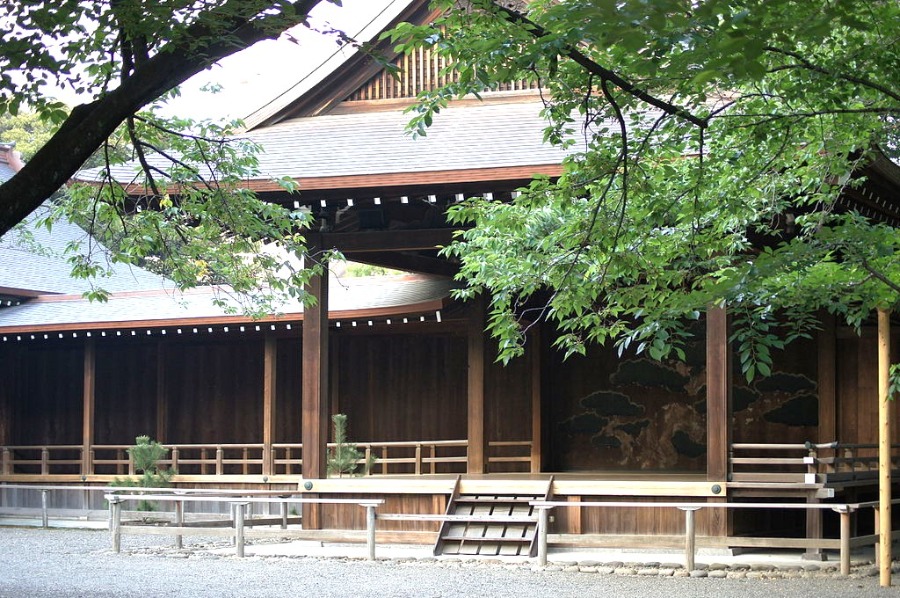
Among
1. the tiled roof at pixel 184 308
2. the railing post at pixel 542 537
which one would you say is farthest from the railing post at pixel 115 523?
the railing post at pixel 542 537

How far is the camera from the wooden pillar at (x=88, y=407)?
19547 mm

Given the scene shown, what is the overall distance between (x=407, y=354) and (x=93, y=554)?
663 centimetres

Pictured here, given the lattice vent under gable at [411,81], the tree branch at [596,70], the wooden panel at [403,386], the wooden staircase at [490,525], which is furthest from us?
the wooden panel at [403,386]

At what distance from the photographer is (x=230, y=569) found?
12070 mm

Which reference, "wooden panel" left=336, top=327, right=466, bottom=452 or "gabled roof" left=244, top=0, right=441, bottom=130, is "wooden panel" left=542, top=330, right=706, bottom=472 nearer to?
"wooden panel" left=336, top=327, right=466, bottom=452

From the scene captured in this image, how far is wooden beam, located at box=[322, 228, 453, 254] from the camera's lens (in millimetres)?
13656

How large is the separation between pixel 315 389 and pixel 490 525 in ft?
8.54

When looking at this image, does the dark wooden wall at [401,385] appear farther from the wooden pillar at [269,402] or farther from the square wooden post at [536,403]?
the wooden pillar at [269,402]

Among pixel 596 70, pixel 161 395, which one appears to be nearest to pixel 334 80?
pixel 161 395

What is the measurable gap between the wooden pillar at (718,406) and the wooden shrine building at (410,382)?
2cm

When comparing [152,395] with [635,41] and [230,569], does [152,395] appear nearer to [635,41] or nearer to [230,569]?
[230,569]

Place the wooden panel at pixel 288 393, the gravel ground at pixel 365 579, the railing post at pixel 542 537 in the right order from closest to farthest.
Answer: the gravel ground at pixel 365 579 → the railing post at pixel 542 537 → the wooden panel at pixel 288 393

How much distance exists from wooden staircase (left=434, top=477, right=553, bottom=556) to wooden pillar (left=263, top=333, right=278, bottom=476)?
4.99m

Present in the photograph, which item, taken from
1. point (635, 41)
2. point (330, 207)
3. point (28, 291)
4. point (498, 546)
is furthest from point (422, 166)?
point (28, 291)
